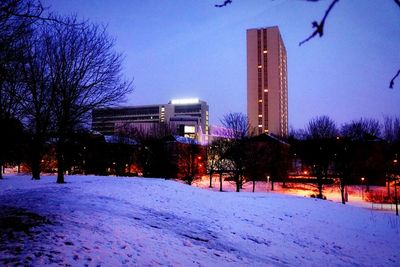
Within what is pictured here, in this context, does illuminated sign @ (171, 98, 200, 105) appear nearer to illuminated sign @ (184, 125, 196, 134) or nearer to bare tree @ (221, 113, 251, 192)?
illuminated sign @ (184, 125, 196, 134)

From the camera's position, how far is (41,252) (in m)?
7.07

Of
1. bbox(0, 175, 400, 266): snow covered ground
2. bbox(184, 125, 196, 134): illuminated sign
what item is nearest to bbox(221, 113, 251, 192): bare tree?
bbox(0, 175, 400, 266): snow covered ground

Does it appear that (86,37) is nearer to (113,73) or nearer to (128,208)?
(113,73)

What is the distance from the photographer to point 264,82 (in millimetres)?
148375

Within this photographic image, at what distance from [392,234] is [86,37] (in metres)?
24.2

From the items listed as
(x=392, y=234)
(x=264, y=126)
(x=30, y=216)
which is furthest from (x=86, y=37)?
(x=264, y=126)

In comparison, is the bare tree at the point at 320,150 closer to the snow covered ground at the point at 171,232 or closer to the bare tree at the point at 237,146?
the bare tree at the point at 237,146

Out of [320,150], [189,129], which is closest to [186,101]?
[189,129]

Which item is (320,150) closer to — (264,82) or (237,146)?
(237,146)

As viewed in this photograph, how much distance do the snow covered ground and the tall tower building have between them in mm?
128678

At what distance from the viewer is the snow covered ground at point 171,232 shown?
25.8 feet

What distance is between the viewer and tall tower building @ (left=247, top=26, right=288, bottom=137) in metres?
146

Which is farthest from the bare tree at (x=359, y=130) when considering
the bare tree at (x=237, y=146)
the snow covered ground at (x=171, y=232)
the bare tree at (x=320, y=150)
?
the snow covered ground at (x=171, y=232)

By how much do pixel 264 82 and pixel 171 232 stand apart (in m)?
143
